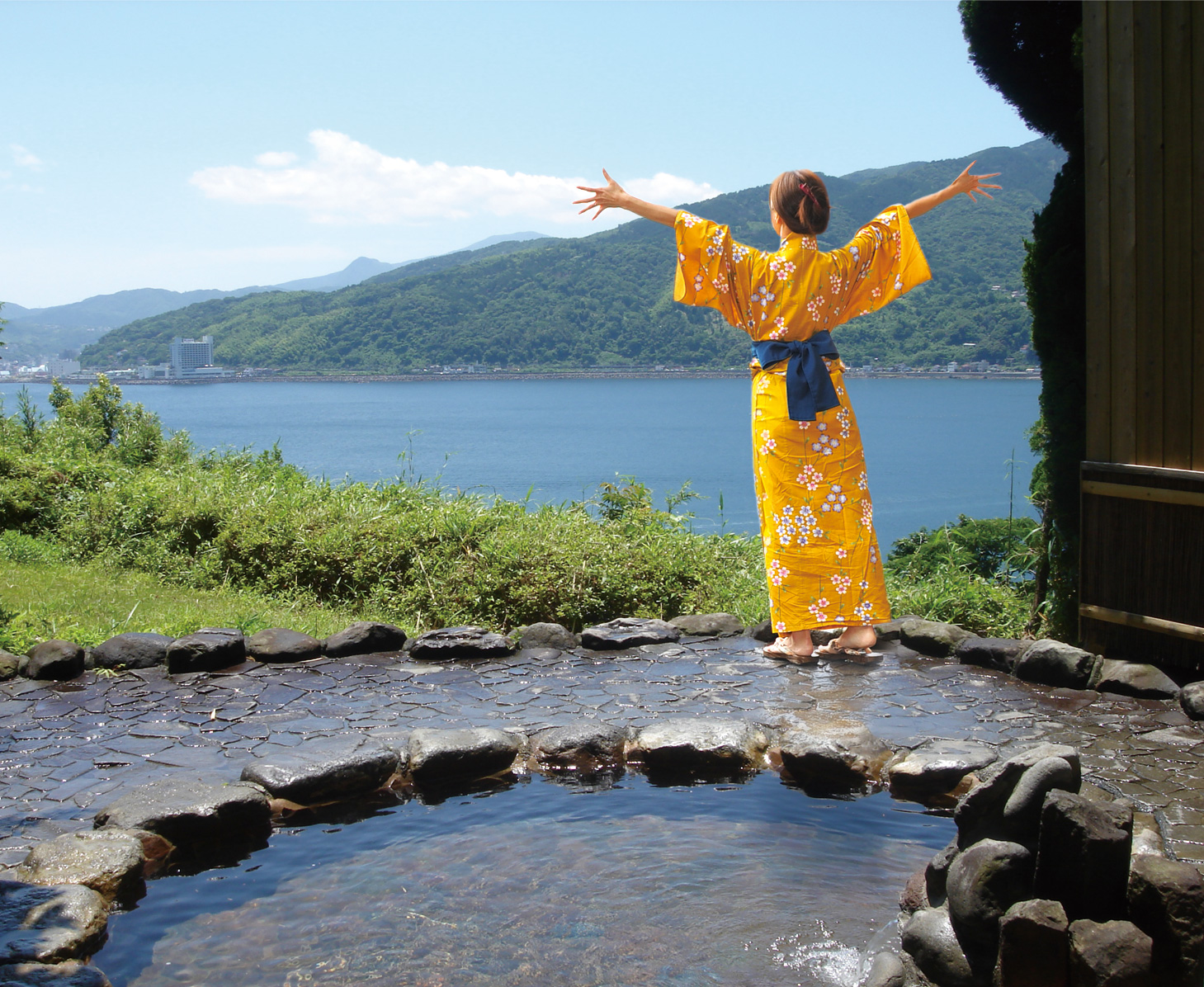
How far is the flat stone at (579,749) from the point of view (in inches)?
176

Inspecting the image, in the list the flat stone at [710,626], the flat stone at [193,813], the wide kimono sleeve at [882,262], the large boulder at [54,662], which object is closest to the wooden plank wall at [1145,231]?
the wide kimono sleeve at [882,262]

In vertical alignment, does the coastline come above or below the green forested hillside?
below

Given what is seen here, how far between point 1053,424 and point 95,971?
204 inches

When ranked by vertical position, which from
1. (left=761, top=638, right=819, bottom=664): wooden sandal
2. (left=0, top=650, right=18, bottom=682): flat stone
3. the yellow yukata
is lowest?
(left=761, top=638, right=819, bottom=664): wooden sandal

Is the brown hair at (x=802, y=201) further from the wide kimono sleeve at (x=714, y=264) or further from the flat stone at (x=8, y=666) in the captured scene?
the flat stone at (x=8, y=666)

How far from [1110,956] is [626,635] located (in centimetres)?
397

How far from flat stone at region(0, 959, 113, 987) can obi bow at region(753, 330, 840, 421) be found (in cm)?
419

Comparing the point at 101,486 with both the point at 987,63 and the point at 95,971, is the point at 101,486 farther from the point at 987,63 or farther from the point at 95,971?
the point at 987,63

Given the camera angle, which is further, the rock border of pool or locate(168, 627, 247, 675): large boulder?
locate(168, 627, 247, 675): large boulder

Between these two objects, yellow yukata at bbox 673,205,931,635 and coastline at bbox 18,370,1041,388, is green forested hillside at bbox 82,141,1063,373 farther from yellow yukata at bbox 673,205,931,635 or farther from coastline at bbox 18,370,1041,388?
yellow yukata at bbox 673,205,931,635

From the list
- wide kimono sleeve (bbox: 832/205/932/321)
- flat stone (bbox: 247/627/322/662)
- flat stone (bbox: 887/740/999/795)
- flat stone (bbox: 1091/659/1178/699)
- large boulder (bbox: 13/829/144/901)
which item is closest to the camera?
large boulder (bbox: 13/829/144/901)

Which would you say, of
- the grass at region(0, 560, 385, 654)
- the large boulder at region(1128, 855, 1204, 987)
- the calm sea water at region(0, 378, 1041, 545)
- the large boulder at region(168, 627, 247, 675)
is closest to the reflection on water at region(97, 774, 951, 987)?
the large boulder at region(1128, 855, 1204, 987)

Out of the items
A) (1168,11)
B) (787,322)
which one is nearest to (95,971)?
(787,322)

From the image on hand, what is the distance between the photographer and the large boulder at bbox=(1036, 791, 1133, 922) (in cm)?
256
